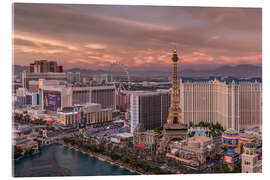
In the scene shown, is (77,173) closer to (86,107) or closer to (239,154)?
(239,154)

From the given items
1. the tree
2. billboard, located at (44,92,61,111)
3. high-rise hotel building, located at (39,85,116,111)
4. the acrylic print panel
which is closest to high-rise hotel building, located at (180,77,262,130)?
the acrylic print panel

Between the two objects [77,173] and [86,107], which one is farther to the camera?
[86,107]

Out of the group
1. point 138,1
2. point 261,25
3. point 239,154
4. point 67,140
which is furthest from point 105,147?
point 261,25

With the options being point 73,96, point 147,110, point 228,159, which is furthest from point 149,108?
point 73,96

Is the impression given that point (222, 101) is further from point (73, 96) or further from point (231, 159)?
point (73, 96)

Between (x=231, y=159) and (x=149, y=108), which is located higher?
(x=149, y=108)
